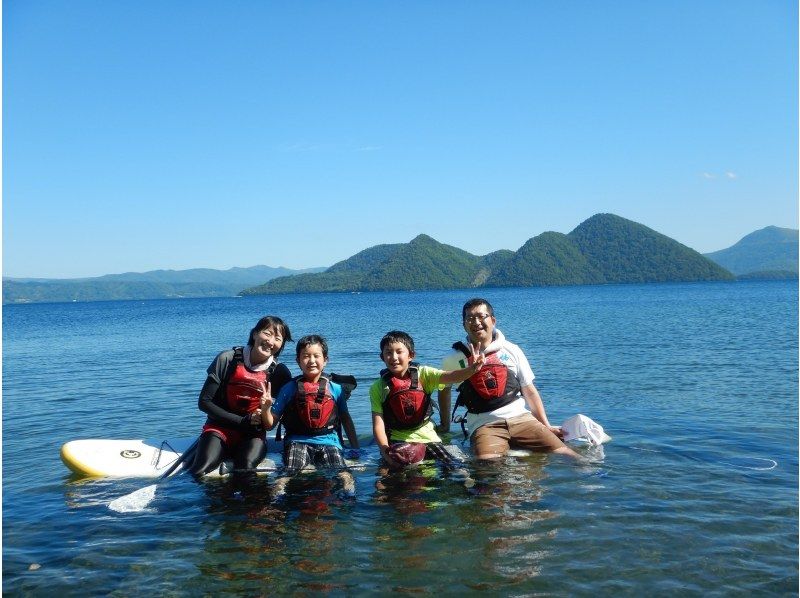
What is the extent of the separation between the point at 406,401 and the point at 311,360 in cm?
125

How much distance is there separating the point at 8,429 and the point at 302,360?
8565 mm

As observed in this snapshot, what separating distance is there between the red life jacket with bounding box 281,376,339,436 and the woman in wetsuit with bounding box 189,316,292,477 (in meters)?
0.37

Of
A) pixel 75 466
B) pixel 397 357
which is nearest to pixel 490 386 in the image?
pixel 397 357

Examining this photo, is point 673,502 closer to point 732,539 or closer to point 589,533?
point 732,539

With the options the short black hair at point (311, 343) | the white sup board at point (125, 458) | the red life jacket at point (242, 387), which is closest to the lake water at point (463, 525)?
the white sup board at point (125, 458)

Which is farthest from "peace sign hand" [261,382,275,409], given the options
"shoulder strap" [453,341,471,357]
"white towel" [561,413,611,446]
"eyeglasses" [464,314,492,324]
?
"white towel" [561,413,611,446]

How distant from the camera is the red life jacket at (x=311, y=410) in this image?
7.50 meters

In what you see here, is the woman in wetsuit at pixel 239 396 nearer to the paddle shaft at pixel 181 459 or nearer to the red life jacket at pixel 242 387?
the red life jacket at pixel 242 387

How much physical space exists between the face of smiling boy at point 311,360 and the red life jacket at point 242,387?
1.93ft

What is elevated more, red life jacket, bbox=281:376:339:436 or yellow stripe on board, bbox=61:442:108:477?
red life jacket, bbox=281:376:339:436

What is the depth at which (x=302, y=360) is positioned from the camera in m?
7.39

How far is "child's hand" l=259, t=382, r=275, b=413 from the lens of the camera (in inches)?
274

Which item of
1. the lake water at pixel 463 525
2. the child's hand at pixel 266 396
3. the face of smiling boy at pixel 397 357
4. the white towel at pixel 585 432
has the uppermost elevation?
the face of smiling boy at pixel 397 357

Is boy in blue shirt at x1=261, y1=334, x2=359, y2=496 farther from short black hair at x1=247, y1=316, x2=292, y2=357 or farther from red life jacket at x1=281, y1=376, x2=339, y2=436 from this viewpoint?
short black hair at x1=247, y1=316, x2=292, y2=357
